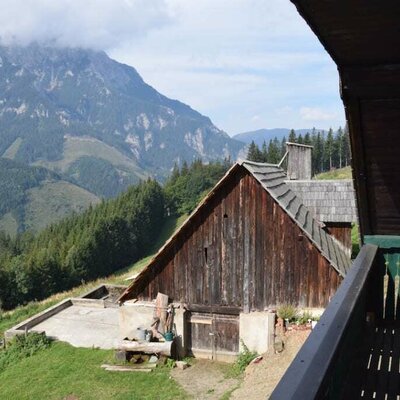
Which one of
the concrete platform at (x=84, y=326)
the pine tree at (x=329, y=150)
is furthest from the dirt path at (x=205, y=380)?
the pine tree at (x=329, y=150)

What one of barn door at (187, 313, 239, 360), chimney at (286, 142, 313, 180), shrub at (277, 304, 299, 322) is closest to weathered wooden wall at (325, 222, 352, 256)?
shrub at (277, 304, 299, 322)

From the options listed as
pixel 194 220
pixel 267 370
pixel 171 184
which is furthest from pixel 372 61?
A: pixel 171 184

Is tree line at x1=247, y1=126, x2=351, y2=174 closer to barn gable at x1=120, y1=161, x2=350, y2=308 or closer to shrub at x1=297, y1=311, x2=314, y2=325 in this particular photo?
barn gable at x1=120, y1=161, x2=350, y2=308

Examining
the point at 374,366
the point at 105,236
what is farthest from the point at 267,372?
the point at 105,236

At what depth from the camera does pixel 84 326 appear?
22375mm

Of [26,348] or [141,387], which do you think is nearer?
[141,387]

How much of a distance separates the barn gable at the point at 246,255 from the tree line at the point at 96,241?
138 ft

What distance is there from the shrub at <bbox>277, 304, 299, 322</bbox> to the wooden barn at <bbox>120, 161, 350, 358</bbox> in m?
0.22

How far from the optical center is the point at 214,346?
16.8m

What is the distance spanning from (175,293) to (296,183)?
5.87 m

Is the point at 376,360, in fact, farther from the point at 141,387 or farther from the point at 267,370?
the point at 141,387

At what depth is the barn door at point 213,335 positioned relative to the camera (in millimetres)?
16531

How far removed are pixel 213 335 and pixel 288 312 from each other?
9.01 ft

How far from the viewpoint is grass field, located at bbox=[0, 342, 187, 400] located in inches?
567
